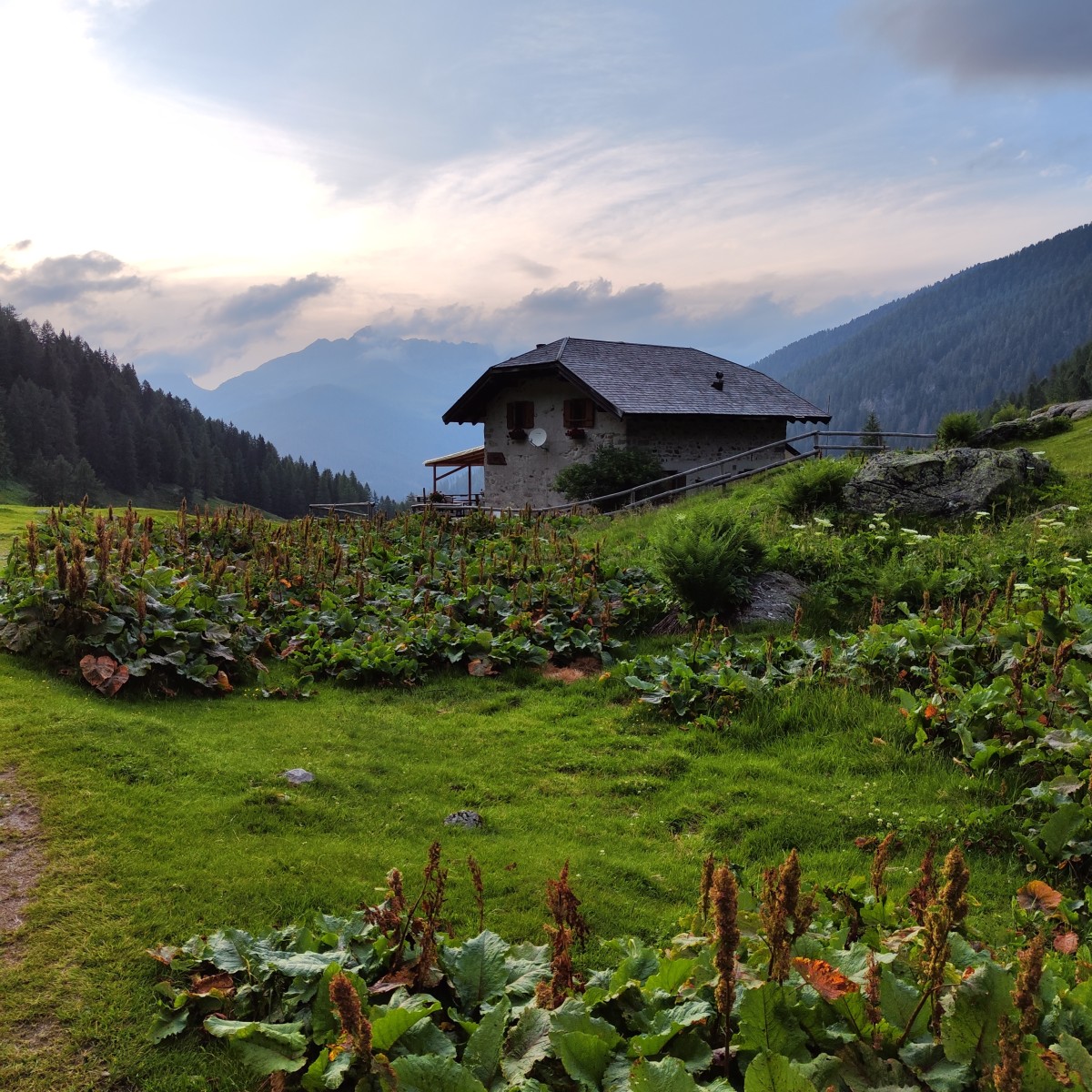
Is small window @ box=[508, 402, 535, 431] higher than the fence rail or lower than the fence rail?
higher

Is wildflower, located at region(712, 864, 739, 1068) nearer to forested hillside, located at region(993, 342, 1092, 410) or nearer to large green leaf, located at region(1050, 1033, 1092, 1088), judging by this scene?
large green leaf, located at region(1050, 1033, 1092, 1088)

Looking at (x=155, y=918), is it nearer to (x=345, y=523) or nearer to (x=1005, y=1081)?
(x=1005, y=1081)

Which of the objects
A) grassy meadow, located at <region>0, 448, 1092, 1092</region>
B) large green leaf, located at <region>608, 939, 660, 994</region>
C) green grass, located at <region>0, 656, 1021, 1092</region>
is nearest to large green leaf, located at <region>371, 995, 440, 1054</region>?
large green leaf, located at <region>608, 939, 660, 994</region>

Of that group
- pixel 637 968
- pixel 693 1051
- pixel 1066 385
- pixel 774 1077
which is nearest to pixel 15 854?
pixel 637 968

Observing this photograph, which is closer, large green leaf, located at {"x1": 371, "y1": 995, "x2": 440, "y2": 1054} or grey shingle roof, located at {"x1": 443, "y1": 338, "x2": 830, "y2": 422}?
large green leaf, located at {"x1": 371, "y1": 995, "x2": 440, "y2": 1054}

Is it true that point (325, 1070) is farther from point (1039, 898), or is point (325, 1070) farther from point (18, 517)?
point (18, 517)

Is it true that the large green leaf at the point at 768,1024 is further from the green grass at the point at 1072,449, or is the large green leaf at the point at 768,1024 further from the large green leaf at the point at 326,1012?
the green grass at the point at 1072,449

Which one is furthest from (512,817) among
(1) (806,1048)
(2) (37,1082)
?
(1) (806,1048)

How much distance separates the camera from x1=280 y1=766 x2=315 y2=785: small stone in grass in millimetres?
5953

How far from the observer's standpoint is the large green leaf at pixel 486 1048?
7.89 ft

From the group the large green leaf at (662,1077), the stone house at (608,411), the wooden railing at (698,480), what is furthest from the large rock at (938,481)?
the large green leaf at (662,1077)

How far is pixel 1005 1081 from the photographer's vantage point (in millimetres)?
1836

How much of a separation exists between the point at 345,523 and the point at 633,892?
1332 cm

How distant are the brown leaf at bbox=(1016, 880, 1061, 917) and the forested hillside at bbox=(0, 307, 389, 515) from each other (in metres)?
86.6
